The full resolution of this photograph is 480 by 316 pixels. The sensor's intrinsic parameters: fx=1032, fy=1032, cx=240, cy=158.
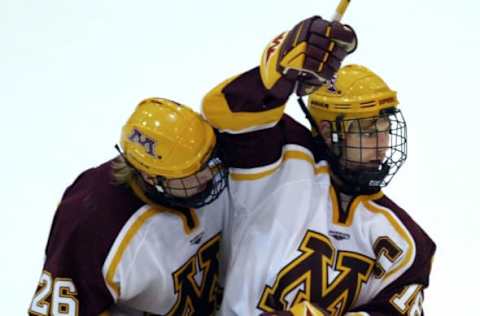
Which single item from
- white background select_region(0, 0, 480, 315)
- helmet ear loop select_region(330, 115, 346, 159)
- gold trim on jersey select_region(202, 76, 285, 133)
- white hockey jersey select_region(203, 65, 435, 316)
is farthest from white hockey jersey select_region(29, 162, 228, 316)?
white background select_region(0, 0, 480, 315)

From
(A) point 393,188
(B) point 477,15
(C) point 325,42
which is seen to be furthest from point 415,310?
(B) point 477,15

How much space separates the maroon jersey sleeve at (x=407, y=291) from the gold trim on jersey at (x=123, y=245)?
0.55m

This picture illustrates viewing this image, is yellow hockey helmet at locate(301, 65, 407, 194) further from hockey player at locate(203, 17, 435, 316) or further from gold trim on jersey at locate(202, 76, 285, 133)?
gold trim on jersey at locate(202, 76, 285, 133)

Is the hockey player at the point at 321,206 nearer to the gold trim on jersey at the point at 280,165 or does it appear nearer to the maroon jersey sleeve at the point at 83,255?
the gold trim on jersey at the point at 280,165

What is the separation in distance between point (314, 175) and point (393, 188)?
1.08 m

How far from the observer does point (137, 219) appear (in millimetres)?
2416

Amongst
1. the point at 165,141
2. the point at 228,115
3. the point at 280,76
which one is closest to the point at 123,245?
the point at 165,141

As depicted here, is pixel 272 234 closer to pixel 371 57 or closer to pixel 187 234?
pixel 187 234

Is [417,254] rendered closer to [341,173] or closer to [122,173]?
[341,173]

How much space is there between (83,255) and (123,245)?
94 mm

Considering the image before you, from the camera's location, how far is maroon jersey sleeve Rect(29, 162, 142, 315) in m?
2.38

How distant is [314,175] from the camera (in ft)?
8.34

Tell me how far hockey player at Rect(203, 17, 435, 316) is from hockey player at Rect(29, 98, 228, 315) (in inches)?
4.5

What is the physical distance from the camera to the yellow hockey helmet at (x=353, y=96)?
7.95ft
